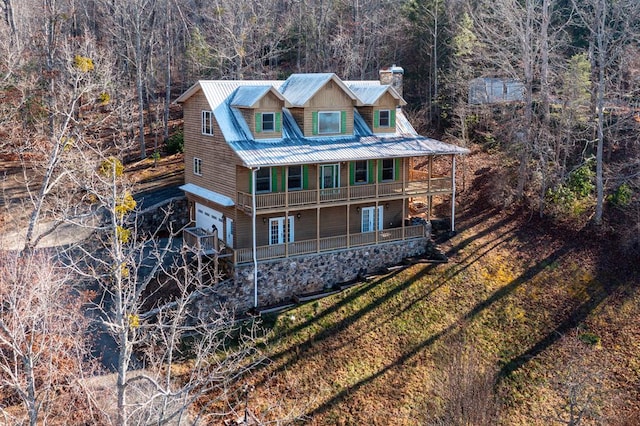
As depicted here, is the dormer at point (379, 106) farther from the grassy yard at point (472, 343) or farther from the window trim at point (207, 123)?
the window trim at point (207, 123)

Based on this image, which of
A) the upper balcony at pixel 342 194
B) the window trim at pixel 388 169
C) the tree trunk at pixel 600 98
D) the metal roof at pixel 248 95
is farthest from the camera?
the tree trunk at pixel 600 98

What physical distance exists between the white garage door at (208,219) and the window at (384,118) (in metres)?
8.79

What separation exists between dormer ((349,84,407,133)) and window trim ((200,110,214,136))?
6943mm

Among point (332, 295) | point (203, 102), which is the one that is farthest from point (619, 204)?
point (203, 102)

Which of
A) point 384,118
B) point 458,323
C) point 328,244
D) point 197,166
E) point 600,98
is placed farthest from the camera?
point 600,98

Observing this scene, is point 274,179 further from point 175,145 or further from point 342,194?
point 175,145

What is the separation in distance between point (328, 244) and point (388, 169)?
5.26 meters

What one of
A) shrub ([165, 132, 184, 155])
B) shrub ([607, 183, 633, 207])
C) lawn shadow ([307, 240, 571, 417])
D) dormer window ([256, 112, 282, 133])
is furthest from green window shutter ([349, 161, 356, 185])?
shrub ([165, 132, 184, 155])

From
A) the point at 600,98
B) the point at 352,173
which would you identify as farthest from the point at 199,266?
the point at 600,98

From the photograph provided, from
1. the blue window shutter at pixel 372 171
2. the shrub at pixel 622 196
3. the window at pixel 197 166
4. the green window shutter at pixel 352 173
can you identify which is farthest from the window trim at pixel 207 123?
the shrub at pixel 622 196

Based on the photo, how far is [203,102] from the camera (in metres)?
26.1

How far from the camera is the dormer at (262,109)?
24344 mm

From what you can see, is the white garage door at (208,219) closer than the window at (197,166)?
Yes

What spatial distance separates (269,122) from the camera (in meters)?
25.0
